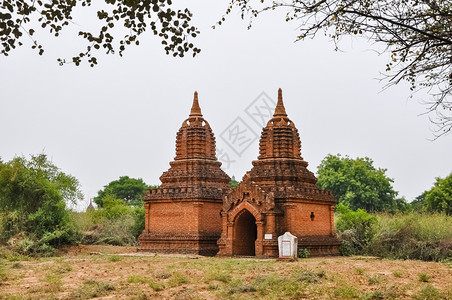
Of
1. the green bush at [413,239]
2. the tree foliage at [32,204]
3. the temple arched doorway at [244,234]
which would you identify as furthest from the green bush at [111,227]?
the green bush at [413,239]

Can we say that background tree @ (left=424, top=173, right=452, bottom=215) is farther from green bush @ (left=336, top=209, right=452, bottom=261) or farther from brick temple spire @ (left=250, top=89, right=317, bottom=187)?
brick temple spire @ (left=250, top=89, right=317, bottom=187)

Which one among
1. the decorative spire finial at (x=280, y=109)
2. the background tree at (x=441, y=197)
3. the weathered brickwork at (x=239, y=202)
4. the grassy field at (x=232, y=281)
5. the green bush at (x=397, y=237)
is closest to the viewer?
the grassy field at (x=232, y=281)

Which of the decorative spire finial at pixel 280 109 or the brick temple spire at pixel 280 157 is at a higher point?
the decorative spire finial at pixel 280 109

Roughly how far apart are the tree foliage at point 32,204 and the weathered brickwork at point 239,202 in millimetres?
5271

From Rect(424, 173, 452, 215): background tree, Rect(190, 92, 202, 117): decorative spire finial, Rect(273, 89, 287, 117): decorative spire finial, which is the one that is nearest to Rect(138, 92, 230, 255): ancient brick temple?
Rect(190, 92, 202, 117): decorative spire finial

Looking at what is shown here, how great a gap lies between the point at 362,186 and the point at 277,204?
1111 inches

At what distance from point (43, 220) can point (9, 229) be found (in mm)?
1620

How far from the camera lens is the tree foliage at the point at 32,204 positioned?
24422 mm

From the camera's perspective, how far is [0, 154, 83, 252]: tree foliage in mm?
24422

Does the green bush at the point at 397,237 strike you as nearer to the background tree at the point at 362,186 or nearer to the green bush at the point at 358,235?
the green bush at the point at 358,235

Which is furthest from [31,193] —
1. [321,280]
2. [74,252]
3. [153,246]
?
[321,280]

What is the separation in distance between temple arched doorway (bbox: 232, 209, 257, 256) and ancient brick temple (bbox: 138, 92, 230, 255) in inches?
53.9

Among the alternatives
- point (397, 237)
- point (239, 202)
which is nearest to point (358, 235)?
point (397, 237)

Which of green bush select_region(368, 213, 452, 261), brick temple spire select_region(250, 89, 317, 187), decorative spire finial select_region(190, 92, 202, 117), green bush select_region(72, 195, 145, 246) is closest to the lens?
brick temple spire select_region(250, 89, 317, 187)
